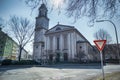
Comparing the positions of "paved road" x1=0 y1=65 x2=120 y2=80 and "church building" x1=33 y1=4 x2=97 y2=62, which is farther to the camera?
"church building" x1=33 y1=4 x2=97 y2=62

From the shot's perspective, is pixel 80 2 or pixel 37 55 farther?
pixel 37 55

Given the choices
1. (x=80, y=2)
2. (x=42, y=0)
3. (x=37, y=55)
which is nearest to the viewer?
(x=42, y=0)

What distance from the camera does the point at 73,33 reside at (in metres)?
52.7

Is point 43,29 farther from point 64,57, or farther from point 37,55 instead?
point 64,57

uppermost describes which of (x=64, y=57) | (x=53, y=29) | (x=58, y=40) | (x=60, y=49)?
(x=53, y=29)

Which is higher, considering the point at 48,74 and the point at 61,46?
the point at 61,46

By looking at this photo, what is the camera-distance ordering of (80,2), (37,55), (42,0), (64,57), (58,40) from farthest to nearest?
1. (37,55)
2. (58,40)
3. (64,57)
4. (80,2)
5. (42,0)

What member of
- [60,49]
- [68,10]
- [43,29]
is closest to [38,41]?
[43,29]

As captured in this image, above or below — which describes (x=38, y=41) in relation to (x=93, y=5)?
above

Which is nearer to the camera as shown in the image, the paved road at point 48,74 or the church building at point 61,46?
the paved road at point 48,74

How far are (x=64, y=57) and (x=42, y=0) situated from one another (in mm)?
48313

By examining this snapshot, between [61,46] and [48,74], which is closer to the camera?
[48,74]

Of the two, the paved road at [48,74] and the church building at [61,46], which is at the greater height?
the church building at [61,46]

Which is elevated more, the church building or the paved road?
the church building
